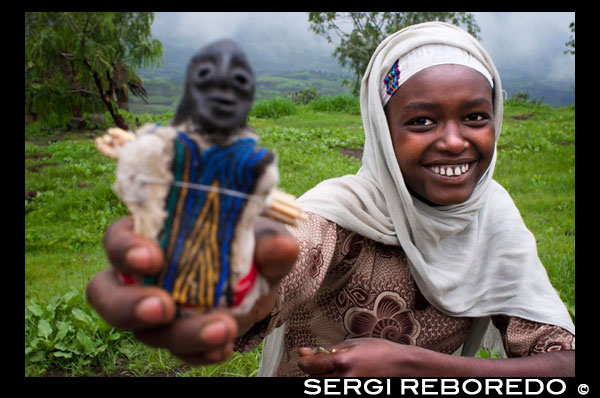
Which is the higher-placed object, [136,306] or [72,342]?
[136,306]

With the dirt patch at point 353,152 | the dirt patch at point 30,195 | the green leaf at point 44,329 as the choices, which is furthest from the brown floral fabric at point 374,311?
the dirt patch at point 353,152

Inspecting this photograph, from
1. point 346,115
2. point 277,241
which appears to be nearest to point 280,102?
point 346,115

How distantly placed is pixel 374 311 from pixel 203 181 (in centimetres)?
110

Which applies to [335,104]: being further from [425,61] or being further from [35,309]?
[425,61]

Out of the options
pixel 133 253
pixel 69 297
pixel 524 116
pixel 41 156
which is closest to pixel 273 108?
pixel 41 156

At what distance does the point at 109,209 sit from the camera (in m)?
5.09

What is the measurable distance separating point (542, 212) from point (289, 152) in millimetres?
3173

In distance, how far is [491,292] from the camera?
2.01 m

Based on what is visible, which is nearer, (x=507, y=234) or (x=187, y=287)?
(x=187, y=287)

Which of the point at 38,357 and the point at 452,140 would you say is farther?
the point at 38,357

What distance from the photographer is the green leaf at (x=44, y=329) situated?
3080 mm

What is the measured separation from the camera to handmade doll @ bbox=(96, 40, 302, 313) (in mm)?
959

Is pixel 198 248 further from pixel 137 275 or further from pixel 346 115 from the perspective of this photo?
pixel 346 115

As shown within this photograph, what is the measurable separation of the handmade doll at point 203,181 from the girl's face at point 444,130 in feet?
2.97
